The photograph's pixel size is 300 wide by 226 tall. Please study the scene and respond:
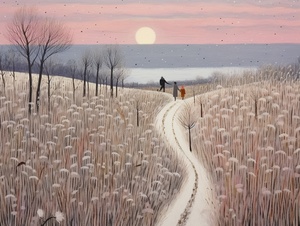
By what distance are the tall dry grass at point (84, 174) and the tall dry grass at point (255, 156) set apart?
89 cm

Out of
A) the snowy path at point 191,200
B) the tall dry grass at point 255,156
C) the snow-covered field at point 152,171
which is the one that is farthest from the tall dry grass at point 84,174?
the tall dry grass at point 255,156

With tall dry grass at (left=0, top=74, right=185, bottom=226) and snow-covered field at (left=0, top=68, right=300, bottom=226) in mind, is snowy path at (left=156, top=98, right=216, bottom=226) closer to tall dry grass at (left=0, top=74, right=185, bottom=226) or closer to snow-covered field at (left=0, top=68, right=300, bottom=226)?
snow-covered field at (left=0, top=68, right=300, bottom=226)

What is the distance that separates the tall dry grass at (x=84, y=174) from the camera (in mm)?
7285

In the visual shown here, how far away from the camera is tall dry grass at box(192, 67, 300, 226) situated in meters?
7.25

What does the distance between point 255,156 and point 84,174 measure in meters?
3.04

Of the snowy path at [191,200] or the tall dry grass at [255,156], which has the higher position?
the tall dry grass at [255,156]

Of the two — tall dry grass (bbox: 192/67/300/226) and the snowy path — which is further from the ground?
tall dry grass (bbox: 192/67/300/226)

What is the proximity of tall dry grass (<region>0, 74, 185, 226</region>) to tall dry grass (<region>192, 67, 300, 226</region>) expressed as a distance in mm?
889

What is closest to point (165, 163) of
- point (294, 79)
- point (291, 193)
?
point (291, 193)

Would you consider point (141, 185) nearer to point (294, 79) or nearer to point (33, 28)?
point (33, 28)

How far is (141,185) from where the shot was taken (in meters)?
8.25

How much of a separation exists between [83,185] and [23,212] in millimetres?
1177

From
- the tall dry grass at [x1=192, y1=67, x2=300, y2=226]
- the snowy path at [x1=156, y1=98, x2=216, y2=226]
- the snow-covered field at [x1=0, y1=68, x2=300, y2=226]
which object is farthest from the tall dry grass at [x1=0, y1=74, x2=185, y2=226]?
the tall dry grass at [x1=192, y1=67, x2=300, y2=226]

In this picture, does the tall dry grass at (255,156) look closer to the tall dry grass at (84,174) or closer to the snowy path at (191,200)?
the snowy path at (191,200)
